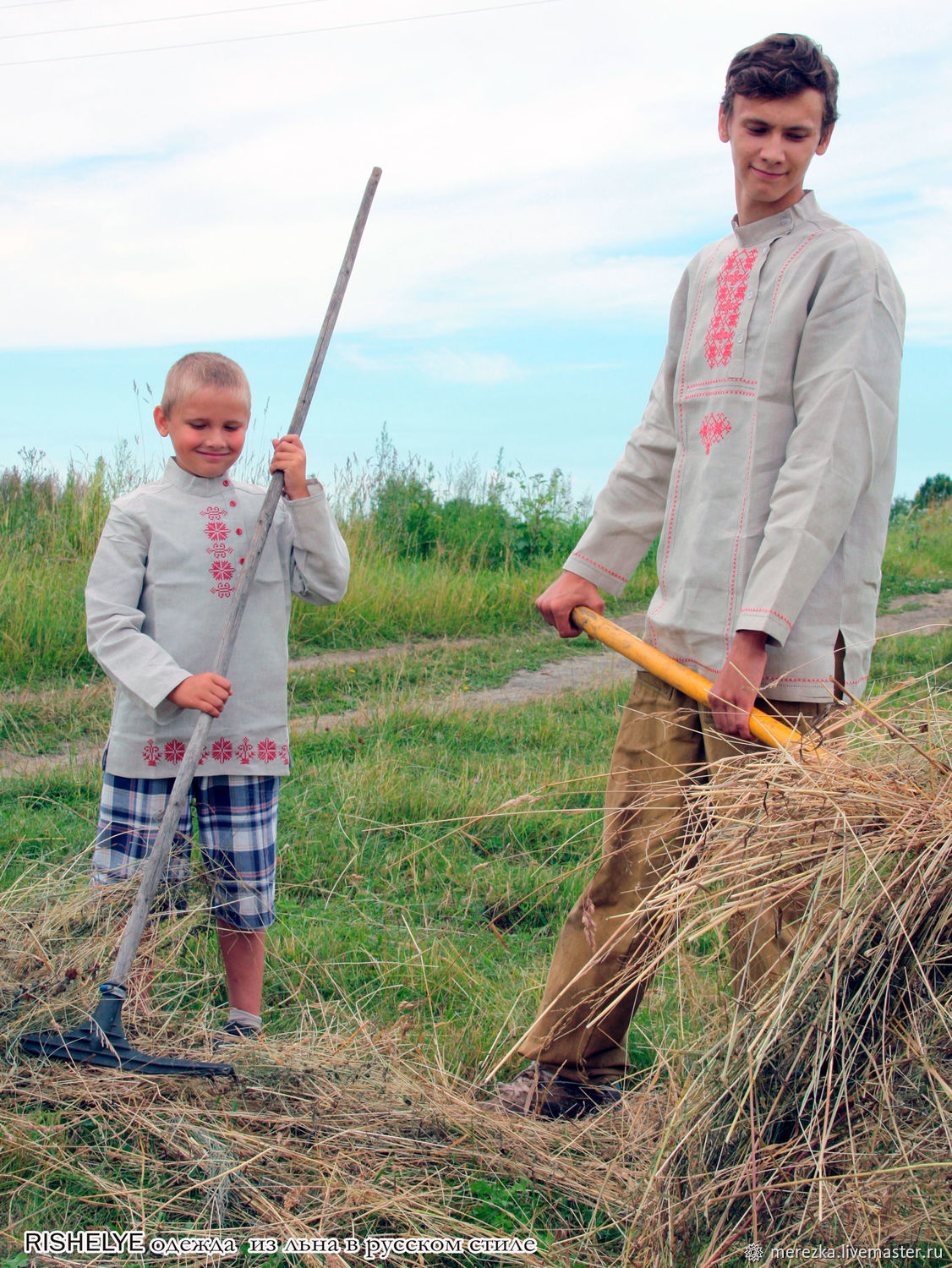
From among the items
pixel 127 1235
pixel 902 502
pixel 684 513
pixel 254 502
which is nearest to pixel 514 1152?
pixel 127 1235

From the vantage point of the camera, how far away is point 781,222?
6.44 feet

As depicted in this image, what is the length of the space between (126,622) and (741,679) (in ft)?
4.29

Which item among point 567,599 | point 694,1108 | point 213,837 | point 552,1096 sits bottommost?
point 552,1096

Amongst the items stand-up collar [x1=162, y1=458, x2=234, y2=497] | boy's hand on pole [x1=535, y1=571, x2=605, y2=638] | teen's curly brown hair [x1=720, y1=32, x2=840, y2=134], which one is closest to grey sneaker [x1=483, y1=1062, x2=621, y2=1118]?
boy's hand on pole [x1=535, y1=571, x2=605, y2=638]

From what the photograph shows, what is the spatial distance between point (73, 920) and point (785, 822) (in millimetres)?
1600

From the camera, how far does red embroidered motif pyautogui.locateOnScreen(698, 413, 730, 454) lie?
1.98 m

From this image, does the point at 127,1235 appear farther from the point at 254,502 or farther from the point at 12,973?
the point at 254,502

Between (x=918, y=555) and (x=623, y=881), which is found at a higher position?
(x=918, y=555)

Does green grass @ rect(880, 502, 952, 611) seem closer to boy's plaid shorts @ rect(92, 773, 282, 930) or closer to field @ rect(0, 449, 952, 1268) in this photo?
field @ rect(0, 449, 952, 1268)

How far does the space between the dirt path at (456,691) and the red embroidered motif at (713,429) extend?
1.88 metres

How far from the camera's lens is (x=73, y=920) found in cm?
233

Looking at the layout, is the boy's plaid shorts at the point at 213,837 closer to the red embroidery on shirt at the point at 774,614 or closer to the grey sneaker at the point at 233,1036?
the grey sneaker at the point at 233,1036

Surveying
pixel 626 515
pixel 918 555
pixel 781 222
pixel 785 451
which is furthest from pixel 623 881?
pixel 918 555

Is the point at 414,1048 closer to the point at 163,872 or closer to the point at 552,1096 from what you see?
the point at 552,1096
